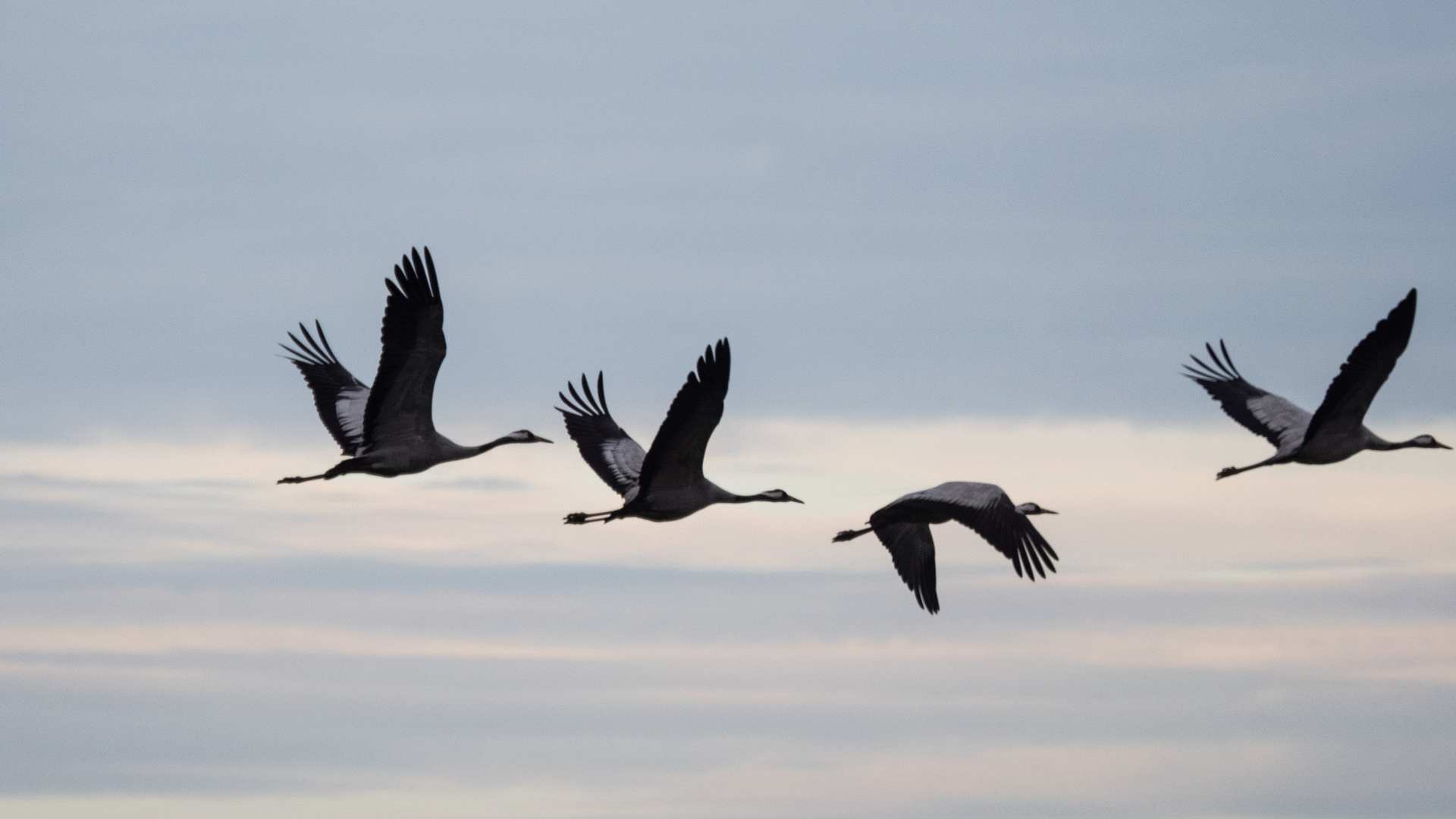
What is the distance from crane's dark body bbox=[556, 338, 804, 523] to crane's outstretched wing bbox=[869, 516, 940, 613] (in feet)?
5.73

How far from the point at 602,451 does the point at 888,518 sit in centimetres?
543

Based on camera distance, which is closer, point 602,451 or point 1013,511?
point 1013,511

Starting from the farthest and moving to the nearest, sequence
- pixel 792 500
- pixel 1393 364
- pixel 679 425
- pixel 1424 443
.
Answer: pixel 1424 443 < pixel 792 500 < pixel 1393 364 < pixel 679 425

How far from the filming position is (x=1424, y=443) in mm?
37438

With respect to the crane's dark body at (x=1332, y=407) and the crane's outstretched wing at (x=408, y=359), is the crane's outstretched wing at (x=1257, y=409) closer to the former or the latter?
the crane's dark body at (x=1332, y=407)

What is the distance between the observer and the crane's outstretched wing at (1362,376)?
3173 centimetres

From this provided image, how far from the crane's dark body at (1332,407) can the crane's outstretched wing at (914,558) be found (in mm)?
5272

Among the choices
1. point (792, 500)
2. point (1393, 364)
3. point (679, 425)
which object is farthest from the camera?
point (792, 500)

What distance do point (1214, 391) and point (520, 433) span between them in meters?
12.8

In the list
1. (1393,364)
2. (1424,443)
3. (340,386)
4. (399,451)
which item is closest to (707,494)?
(399,451)

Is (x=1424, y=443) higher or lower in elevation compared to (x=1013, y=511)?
higher

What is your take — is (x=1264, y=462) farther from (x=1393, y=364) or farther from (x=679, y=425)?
(x=679, y=425)

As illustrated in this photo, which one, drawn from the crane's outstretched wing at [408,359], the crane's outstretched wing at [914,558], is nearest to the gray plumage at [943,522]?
the crane's outstretched wing at [914,558]

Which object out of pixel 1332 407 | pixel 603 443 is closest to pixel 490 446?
pixel 603 443
